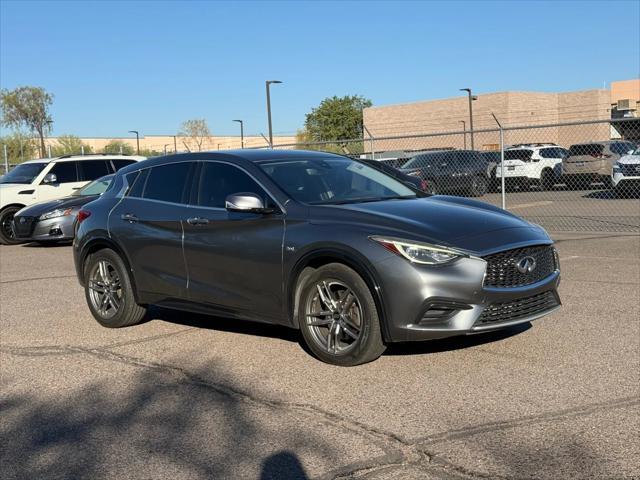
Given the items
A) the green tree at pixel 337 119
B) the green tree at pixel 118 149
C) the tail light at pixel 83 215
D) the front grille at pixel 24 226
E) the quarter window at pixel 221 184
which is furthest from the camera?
the green tree at pixel 337 119

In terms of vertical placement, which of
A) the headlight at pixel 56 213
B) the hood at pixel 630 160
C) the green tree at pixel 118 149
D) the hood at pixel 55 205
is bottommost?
the headlight at pixel 56 213

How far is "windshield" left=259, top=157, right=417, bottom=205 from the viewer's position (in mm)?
6211

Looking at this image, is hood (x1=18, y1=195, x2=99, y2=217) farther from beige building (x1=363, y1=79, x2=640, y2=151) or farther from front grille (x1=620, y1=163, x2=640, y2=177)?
beige building (x1=363, y1=79, x2=640, y2=151)

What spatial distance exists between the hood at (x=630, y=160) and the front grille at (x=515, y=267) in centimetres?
1594

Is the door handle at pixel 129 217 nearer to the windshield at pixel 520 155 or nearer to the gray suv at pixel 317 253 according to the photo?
the gray suv at pixel 317 253

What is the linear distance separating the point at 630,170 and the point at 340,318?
56.5 ft

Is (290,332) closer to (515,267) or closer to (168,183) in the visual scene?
(168,183)

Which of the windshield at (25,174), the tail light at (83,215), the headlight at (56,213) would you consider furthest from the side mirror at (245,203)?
the windshield at (25,174)

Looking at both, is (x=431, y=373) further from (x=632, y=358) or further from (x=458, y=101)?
(x=458, y=101)

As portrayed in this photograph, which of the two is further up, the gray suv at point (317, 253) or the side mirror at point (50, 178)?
the side mirror at point (50, 178)

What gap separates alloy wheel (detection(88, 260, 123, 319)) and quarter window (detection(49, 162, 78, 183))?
993 cm

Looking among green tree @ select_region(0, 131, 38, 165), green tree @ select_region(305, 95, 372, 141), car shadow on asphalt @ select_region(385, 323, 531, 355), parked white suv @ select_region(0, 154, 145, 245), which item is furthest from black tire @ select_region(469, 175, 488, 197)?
green tree @ select_region(305, 95, 372, 141)

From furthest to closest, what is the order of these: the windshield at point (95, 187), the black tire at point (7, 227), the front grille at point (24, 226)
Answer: the black tire at point (7, 227)
the windshield at point (95, 187)
the front grille at point (24, 226)

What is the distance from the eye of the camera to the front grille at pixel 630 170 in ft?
67.2
